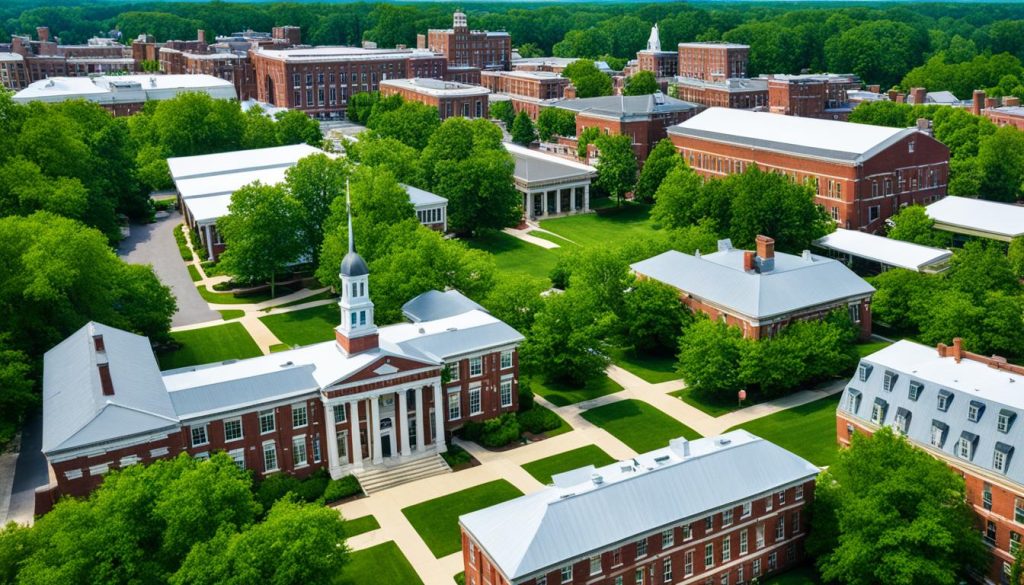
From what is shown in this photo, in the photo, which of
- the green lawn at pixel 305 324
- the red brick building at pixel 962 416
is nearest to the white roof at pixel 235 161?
the green lawn at pixel 305 324

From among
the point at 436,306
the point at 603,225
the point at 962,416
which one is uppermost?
the point at 436,306

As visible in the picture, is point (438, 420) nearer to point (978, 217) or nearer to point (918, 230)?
point (918, 230)

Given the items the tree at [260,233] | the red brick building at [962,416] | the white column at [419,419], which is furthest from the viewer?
the tree at [260,233]

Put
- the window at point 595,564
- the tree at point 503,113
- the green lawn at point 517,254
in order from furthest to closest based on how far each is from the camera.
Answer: the tree at point 503,113
the green lawn at point 517,254
the window at point 595,564

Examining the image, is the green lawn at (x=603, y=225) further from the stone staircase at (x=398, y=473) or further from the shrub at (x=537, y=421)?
the stone staircase at (x=398, y=473)

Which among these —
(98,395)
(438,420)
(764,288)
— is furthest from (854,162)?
(98,395)

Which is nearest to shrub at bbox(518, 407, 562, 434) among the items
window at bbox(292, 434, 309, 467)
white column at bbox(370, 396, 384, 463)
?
white column at bbox(370, 396, 384, 463)
